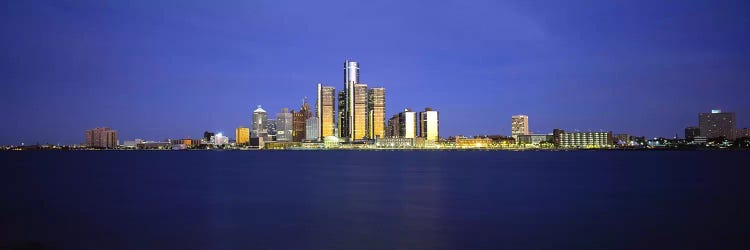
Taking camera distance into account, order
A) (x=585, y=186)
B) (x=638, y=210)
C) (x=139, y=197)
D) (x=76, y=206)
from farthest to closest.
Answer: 1. (x=585, y=186)
2. (x=139, y=197)
3. (x=76, y=206)
4. (x=638, y=210)

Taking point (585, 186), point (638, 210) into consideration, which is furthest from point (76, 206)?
point (585, 186)

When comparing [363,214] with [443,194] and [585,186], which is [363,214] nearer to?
[443,194]

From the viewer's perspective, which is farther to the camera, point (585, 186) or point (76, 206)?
point (585, 186)

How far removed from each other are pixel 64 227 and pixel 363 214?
1361 centimetres

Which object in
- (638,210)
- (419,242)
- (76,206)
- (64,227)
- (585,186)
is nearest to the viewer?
(419,242)

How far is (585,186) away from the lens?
146ft

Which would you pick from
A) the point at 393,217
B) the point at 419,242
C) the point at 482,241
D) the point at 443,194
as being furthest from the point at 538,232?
the point at 443,194

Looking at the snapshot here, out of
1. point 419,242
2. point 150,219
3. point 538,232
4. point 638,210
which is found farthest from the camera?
point 638,210

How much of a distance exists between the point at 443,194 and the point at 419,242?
18916 millimetres

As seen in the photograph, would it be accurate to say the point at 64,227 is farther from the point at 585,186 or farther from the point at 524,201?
the point at 585,186

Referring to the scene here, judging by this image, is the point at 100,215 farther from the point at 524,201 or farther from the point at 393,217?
the point at 524,201

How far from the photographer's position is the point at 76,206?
105 ft

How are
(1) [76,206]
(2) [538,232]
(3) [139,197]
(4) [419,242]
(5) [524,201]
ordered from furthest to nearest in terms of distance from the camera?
(3) [139,197] < (5) [524,201] < (1) [76,206] < (2) [538,232] < (4) [419,242]

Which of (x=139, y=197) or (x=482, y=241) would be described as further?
(x=139, y=197)
